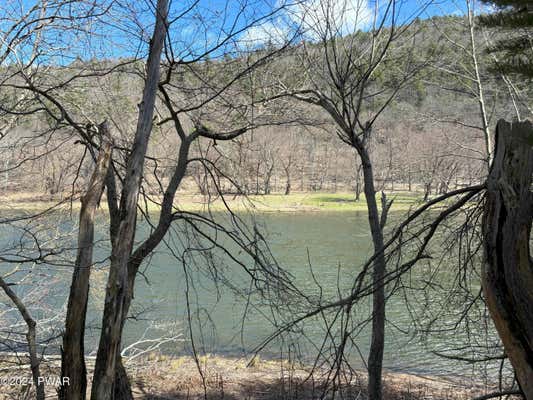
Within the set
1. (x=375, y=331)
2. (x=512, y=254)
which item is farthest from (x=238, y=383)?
(x=512, y=254)

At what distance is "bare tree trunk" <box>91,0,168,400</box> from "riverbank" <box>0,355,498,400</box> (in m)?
3.58

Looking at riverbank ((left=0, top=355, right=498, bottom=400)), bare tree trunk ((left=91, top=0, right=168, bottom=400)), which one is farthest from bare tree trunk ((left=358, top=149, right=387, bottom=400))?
riverbank ((left=0, top=355, right=498, bottom=400))

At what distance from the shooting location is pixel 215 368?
8156mm

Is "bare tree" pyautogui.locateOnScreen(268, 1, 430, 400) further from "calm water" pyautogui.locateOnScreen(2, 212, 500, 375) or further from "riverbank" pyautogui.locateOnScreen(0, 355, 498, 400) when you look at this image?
"riverbank" pyautogui.locateOnScreen(0, 355, 498, 400)

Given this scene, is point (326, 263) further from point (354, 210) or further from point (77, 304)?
point (354, 210)

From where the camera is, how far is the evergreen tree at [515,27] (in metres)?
3.05

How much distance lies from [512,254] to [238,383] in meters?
6.47

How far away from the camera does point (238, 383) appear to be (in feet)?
24.3

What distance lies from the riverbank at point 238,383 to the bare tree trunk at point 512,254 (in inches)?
194

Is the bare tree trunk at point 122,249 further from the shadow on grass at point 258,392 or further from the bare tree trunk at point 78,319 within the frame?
the shadow on grass at point 258,392

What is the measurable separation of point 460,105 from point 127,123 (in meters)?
Result: 11.5

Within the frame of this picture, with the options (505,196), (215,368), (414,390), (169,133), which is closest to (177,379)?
(215,368)

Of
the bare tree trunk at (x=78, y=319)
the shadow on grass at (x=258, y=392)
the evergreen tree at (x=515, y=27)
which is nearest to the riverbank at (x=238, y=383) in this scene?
the shadow on grass at (x=258, y=392)

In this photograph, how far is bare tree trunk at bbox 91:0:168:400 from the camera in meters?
2.85
